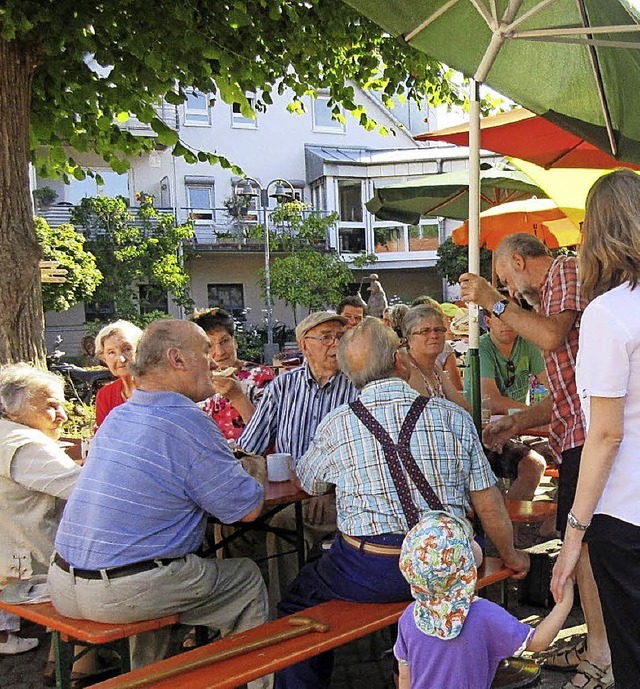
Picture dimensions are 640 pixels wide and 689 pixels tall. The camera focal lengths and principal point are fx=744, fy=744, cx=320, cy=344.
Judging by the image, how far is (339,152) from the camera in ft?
101

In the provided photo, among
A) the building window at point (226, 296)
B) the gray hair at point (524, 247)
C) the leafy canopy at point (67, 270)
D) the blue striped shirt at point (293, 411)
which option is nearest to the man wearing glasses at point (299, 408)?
the blue striped shirt at point (293, 411)

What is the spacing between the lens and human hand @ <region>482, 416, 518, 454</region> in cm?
372

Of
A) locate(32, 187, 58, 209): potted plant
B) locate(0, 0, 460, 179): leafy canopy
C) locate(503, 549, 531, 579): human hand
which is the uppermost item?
locate(32, 187, 58, 209): potted plant

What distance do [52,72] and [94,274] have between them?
13022 millimetres

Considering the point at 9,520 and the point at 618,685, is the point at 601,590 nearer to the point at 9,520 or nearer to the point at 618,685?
the point at 618,685

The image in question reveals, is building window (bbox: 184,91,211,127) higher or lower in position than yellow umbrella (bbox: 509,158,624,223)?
higher

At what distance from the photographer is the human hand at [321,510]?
3.86m

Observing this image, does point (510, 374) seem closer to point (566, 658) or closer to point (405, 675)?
point (566, 658)

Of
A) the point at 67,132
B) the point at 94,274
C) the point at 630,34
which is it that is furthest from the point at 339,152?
the point at 630,34

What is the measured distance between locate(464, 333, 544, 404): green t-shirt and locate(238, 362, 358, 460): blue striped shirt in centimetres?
131

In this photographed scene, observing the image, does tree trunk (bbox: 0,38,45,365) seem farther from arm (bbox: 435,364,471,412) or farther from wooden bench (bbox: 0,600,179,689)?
arm (bbox: 435,364,471,412)

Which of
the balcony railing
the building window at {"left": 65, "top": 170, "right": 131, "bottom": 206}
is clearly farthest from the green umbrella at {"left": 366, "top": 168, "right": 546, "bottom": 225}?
the building window at {"left": 65, "top": 170, "right": 131, "bottom": 206}

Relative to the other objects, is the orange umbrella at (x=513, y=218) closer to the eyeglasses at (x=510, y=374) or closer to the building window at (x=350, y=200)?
the eyeglasses at (x=510, y=374)

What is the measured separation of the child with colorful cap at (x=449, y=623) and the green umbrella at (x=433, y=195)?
5.10 meters
